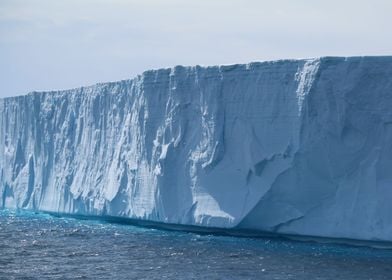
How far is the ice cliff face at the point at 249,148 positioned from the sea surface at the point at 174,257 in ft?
1.85

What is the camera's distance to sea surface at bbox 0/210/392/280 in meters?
13.9

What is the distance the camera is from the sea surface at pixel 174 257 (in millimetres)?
Result: 13891

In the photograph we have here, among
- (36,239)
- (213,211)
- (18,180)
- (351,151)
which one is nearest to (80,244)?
(36,239)

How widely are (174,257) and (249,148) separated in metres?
3.35

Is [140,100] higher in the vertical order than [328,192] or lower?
higher

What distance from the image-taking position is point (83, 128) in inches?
936

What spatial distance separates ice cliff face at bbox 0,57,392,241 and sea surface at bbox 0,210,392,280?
0.56 metres

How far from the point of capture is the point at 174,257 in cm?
1577

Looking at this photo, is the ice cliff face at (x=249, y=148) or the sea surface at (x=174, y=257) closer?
the sea surface at (x=174, y=257)

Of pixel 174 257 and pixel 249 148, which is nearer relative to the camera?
pixel 174 257

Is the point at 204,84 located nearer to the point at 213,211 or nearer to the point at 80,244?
the point at 213,211

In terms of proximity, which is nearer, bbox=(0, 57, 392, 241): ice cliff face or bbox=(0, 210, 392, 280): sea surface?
bbox=(0, 210, 392, 280): sea surface

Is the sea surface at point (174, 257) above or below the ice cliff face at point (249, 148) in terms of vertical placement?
below

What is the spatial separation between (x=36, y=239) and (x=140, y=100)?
4106mm
